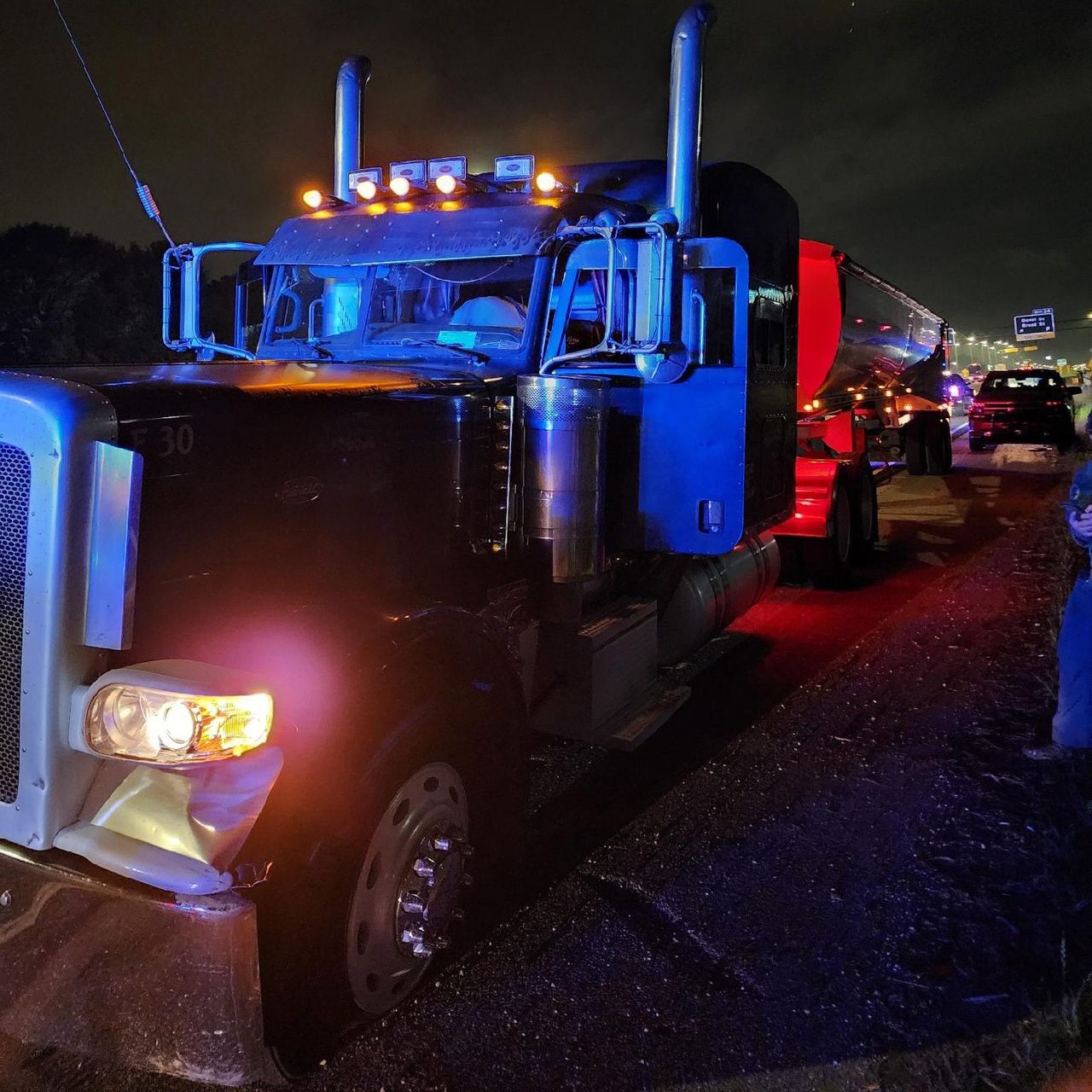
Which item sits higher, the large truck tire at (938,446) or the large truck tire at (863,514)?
the large truck tire at (938,446)

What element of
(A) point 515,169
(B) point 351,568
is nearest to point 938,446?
(A) point 515,169

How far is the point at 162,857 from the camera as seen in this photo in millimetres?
2256

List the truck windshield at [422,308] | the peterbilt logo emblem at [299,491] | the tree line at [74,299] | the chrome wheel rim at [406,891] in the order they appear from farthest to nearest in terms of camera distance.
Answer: the tree line at [74,299] < the truck windshield at [422,308] < the peterbilt logo emblem at [299,491] < the chrome wheel rim at [406,891]

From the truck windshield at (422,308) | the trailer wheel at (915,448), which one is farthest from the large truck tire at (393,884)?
the trailer wheel at (915,448)

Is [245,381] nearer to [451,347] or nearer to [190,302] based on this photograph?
[451,347]

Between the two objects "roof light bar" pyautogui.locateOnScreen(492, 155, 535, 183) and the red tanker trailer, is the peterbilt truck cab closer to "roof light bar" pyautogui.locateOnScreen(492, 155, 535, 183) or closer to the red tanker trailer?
"roof light bar" pyautogui.locateOnScreen(492, 155, 535, 183)

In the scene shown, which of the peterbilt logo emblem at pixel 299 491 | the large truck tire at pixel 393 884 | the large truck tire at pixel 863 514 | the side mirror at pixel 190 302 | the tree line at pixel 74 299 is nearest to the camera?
the large truck tire at pixel 393 884

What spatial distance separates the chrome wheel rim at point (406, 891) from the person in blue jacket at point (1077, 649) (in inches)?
119

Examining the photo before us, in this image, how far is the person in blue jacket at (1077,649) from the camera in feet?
14.6

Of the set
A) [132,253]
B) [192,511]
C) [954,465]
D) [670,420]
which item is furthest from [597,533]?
[132,253]

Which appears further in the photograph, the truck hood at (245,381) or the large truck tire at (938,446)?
the large truck tire at (938,446)

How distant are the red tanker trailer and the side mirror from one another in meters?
3.73

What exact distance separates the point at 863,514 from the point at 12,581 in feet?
29.6

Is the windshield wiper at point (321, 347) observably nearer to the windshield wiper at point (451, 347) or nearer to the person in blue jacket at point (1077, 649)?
the windshield wiper at point (451, 347)
